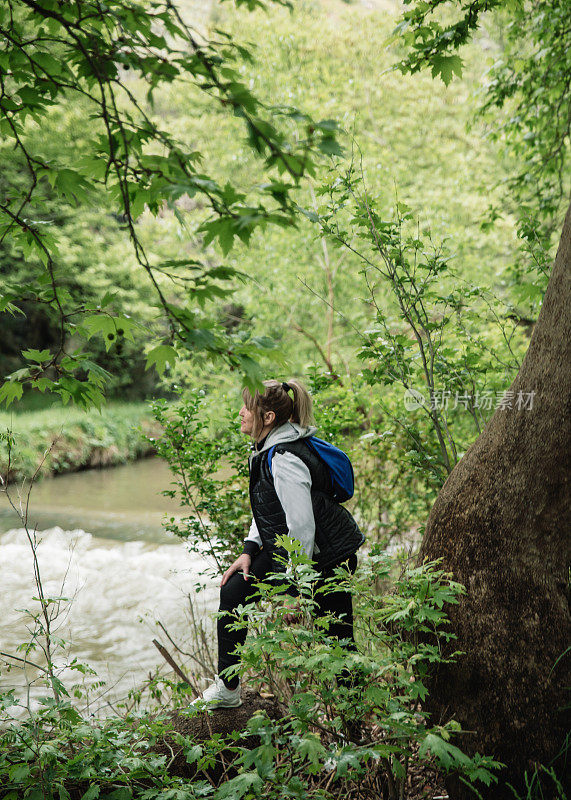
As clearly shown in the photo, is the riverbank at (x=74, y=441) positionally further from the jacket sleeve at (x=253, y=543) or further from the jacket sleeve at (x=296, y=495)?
the jacket sleeve at (x=296, y=495)

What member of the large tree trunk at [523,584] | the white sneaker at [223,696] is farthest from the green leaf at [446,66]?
the white sneaker at [223,696]

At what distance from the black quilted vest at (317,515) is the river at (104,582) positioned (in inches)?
43.2

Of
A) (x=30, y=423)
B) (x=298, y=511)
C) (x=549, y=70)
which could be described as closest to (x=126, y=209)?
(x=298, y=511)

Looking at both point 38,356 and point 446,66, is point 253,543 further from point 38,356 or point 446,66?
point 446,66

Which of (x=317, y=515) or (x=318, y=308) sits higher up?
(x=318, y=308)

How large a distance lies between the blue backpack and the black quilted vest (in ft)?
0.08

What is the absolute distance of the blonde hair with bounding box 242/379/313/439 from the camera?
9.59 feet

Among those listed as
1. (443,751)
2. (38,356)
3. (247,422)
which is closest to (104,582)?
(247,422)

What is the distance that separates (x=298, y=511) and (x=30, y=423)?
47.0 feet

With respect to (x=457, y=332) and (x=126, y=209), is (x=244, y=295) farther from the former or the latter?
(x=126, y=209)

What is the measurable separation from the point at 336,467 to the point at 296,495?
288 mm

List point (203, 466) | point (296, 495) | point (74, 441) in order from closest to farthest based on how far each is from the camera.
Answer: point (296, 495)
point (203, 466)
point (74, 441)

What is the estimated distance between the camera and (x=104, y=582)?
734 centimetres

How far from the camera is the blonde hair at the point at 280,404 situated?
9.59ft
